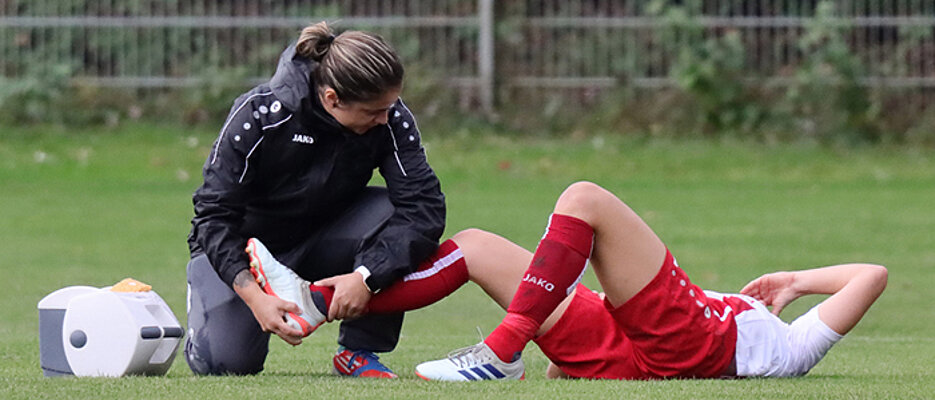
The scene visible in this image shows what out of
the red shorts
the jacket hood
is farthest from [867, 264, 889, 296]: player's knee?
the jacket hood

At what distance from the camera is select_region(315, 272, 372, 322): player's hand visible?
4.33 m

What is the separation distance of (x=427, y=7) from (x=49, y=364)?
10.8m

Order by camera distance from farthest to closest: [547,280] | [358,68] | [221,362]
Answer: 1. [221,362]
2. [358,68]
3. [547,280]

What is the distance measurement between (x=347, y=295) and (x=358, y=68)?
0.64m

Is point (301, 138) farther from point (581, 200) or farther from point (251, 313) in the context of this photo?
point (581, 200)

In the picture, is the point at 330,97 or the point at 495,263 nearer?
the point at 330,97

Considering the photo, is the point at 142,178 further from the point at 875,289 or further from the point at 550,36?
the point at 875,289

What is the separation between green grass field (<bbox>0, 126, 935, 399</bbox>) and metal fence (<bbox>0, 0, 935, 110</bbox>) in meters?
0.74

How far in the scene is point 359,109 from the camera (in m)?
4.29

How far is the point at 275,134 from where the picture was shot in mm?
4398

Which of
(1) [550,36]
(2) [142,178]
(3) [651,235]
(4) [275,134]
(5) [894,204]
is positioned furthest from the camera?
(1) [550,36]

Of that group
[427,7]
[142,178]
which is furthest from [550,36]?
[142,178]

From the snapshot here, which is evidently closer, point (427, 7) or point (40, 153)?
point (40, 153)

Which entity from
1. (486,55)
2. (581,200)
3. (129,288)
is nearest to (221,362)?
(129,288)
